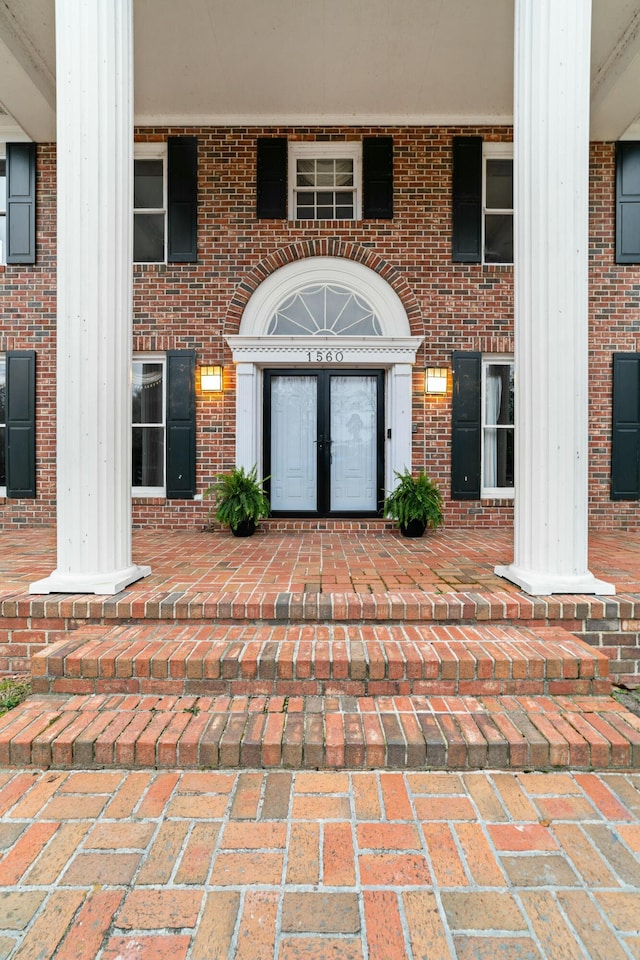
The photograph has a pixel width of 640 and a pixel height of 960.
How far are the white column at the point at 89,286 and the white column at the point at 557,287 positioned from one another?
2738 millimetres

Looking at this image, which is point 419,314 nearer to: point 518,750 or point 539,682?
point 539,682

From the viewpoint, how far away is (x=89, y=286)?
3.12 meters

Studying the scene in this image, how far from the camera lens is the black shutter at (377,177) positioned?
20.5ft

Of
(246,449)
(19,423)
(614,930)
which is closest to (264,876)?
(614,930)

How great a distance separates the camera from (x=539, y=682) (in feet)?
7.99

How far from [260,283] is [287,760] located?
18.8ft

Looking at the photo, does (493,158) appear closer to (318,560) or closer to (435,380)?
(435,380)

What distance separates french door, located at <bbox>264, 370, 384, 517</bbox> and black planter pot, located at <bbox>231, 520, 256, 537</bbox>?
2.60 ft

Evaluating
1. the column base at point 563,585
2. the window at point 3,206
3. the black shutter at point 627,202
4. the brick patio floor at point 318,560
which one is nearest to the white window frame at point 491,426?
the brick patio floor at point 318,560

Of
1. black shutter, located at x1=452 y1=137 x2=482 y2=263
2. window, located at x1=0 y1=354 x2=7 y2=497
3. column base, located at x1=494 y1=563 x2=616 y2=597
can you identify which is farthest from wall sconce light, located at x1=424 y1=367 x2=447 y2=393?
window, located at x1=0 y1=354 x2=7 y2=497

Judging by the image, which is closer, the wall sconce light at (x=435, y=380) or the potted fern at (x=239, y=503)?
the potted fern at (x=239, y=503)

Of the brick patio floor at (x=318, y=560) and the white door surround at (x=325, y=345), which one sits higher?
the white door surround at (x=325, y=345)

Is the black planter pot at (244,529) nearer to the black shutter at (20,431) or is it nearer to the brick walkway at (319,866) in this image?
the black shutter at (20,431)

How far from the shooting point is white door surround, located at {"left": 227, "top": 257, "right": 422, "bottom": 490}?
6.22 m
